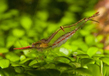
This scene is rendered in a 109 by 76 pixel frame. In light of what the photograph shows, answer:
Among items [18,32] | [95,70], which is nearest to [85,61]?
[95,70]

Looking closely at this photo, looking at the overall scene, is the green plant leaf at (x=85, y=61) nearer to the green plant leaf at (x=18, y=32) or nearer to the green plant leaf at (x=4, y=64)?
the green plant leaf at (x=4, y=64)

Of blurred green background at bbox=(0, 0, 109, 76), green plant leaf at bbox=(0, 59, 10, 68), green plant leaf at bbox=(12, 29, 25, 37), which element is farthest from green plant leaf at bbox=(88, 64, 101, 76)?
green plant leaf at bbox=(12, 29, 25, 37)

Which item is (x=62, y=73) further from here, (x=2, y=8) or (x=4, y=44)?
(x=2, y=8)

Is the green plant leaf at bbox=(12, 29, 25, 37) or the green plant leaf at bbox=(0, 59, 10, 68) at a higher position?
the green plant leaf at bbox=(12, 29, 25, 37)

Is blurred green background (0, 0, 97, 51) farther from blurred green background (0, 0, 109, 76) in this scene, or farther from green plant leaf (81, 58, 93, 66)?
green plant leaf (81, 58, 93, 66)

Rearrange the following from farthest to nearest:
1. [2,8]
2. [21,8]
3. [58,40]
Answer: [21,8] → [2,8] → [58,40]

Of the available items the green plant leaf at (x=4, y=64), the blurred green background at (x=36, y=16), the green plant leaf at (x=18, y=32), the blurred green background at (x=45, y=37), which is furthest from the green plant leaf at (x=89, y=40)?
the green plant leaf at (x=4, y=64)

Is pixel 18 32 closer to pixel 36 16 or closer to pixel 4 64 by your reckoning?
pixel 36 16

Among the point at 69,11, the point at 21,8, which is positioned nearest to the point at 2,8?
the point at 21,8
